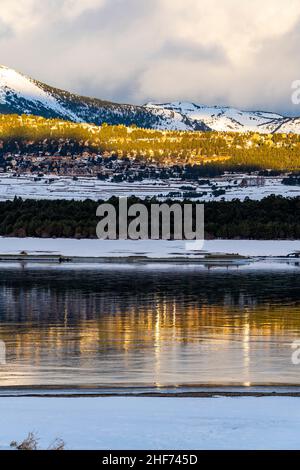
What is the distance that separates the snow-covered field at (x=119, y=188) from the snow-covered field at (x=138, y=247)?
4000 centimetres

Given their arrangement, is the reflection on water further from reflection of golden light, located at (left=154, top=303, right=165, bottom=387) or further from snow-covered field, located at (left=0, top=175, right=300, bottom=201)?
snow-covered field, located at (left=0, top=175, right=300, bottom=201)

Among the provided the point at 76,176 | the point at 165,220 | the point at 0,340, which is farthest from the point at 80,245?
the point at 76,176

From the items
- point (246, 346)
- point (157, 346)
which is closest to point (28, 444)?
point (157, 346)

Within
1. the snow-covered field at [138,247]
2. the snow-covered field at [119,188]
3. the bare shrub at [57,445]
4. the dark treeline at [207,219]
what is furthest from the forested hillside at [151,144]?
the bare shrub at [57,445]

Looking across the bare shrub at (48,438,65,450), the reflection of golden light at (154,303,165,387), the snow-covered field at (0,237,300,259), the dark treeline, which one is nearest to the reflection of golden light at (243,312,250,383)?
the reflection of golden light at (154,303,165,387)

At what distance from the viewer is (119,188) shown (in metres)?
108

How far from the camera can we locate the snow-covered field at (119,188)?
3733 inches

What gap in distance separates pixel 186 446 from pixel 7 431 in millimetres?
2047

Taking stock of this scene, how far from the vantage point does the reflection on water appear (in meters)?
15.0

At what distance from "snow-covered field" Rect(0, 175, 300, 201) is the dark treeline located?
24495mm

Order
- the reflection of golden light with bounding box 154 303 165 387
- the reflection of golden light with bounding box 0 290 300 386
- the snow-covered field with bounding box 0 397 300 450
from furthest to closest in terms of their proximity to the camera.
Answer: the reflection of golden light with bounding box 0 290 300 386, the reflection of golden light with bounding box 154 303 165 387, the snow-covered field with bounding box 0 397 300 450

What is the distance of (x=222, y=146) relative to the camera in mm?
143875

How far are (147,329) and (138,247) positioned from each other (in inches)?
1026

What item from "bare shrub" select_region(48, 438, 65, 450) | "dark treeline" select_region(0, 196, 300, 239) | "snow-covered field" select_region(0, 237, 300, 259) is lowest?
"bare shrub" select_region(48, 438, 65, 450)
